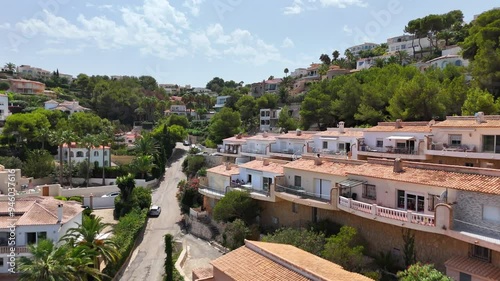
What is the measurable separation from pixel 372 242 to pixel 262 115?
6085 centimetres

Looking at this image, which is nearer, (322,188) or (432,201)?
(432,201)

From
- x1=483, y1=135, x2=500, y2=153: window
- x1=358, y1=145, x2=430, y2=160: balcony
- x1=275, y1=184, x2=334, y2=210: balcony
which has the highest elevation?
x1=483, y1=135, x2=500, y2=153: window

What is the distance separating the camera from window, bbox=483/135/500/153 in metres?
26.1

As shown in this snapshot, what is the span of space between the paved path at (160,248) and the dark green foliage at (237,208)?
352cm

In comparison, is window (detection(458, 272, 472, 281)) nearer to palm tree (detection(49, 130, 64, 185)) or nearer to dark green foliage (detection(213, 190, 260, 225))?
dark green foliage (detection(213, 190, 260, 225))

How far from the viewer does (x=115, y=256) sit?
94.1ft

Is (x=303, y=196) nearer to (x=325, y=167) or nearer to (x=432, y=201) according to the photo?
(x=325, y=167)

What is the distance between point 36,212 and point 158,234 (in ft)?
43.2

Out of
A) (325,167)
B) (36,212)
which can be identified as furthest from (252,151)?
(36,212)

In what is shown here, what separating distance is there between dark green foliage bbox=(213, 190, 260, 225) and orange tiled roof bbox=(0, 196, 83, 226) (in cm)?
1273

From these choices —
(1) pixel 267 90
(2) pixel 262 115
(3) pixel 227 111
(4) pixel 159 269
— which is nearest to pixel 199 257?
(4) pixel 159 269

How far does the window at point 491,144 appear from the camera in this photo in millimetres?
26141

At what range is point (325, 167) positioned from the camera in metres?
30.3

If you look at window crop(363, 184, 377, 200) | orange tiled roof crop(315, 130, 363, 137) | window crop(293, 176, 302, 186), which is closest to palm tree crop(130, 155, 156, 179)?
orange tiled roof crop(315, 130, 363, 137)
